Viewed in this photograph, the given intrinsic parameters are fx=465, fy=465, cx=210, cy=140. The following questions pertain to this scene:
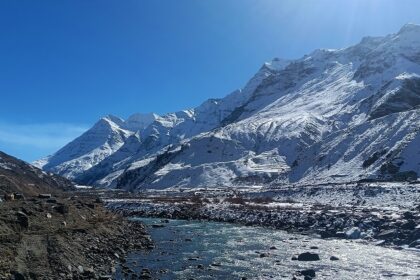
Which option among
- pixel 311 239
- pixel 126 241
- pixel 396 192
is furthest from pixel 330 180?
pixel 126 241

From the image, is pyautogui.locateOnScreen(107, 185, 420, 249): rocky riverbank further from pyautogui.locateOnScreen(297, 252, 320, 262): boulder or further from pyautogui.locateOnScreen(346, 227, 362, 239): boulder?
pyautogui.locateOnScreen(297, 252, 320, 262): boulder

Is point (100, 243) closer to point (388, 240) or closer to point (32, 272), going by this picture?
point (32, 272)

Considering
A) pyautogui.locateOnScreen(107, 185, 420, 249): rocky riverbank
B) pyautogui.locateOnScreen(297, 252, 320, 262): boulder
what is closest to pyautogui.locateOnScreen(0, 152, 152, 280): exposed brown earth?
pyautogui.locateOnScreen(297, 252, 320, 262): boulder

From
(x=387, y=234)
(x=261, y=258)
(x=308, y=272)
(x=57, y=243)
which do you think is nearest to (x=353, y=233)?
(x=387, y=234)

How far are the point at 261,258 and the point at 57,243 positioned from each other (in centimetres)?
1977

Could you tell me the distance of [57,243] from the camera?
37.2 m

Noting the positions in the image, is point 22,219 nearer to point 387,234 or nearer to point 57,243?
point 57,243

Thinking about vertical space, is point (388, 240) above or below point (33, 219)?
below

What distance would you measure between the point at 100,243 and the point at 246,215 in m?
45.1

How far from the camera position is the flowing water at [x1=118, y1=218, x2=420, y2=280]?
3822 cm

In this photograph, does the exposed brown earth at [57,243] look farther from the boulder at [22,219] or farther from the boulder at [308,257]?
the boulder at [308,257]

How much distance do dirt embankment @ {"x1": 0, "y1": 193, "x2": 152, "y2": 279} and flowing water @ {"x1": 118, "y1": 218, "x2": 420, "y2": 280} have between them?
9.14 feet

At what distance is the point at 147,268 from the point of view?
39.4 metres

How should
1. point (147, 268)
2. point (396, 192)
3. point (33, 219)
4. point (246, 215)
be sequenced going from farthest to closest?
point (396, 192) → point (246, 215) → point (33, 219) → point (147, 268)
